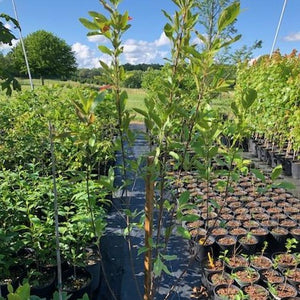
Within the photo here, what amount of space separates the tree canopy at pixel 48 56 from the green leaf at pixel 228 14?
3712 cm

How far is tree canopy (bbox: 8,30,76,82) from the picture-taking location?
1442 inches

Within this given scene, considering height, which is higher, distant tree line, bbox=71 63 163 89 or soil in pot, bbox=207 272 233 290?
distant tree line, bbox=71 63 163 89

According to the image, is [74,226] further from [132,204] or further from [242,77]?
[242,77]

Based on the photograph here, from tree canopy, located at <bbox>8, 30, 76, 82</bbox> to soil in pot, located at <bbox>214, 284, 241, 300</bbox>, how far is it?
119 feet

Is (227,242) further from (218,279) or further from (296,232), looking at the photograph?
(296,232)

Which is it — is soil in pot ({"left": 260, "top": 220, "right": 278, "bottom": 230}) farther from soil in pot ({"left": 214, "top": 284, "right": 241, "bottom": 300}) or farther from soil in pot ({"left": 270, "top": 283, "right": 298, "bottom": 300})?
soil in pot ({"left": 214, "top": 284, "right": 241, "bottom": 300})

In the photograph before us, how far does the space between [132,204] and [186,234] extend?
9.43 feet

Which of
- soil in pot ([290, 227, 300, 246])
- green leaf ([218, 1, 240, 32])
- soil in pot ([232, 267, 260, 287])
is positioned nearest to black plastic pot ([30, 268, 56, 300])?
soil in pot ([232, 267, 260, 287])

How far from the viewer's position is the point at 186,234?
120 centimetres

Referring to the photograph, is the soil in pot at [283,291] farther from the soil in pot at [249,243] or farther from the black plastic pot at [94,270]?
the black plastic pot at [94,270]

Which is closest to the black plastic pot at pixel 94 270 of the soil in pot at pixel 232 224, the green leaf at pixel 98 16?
the soil in pot at pixel 232 224

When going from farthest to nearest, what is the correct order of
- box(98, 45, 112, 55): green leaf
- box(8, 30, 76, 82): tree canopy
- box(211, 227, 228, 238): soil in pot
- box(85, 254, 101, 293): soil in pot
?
box(8, 30, 76, 82): tree canopy → box(211, 227, 228, 238): soil in pot → box(85, 254, 101, 293): soil in pot → box(98, 45, 112, 55): green leaf

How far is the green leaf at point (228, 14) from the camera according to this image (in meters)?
1.00

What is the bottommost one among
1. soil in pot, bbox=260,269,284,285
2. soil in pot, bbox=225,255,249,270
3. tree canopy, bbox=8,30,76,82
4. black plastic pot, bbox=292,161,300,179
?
soil in pot, bbox=260,269,284,285
